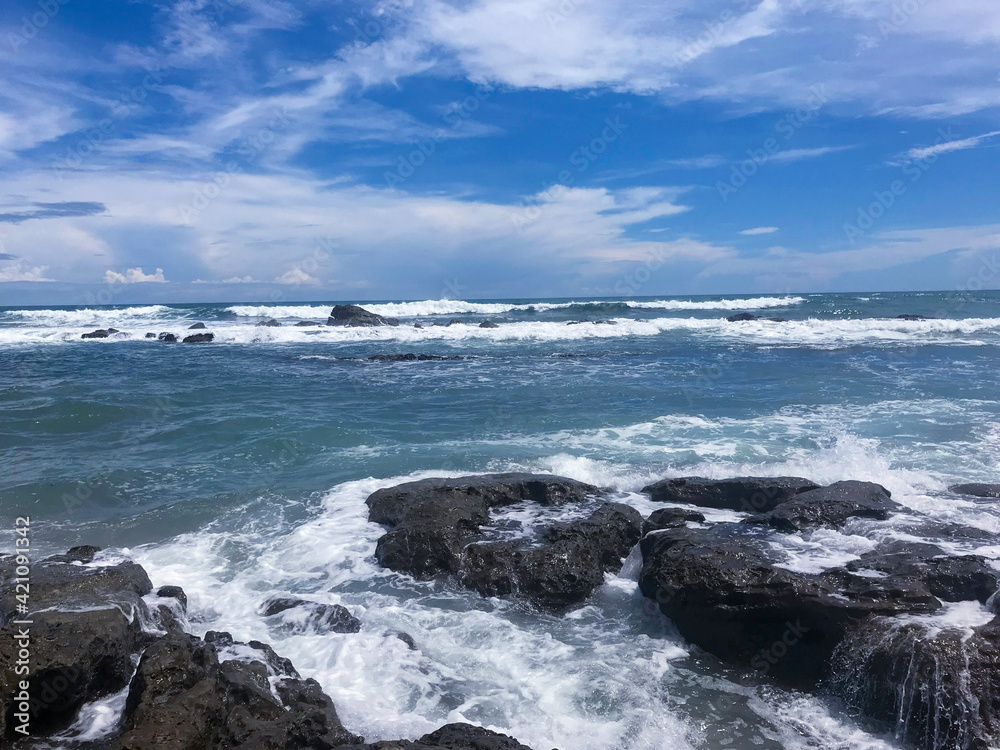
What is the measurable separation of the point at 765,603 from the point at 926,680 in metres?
1.22

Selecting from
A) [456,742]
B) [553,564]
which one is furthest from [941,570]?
[456,742]

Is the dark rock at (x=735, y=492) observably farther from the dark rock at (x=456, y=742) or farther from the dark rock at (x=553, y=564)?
the dark rock at (x=456, y=742)

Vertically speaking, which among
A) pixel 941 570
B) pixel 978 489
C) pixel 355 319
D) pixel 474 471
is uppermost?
pixel 355 319

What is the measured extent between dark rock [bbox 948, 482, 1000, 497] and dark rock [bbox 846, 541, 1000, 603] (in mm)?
3148

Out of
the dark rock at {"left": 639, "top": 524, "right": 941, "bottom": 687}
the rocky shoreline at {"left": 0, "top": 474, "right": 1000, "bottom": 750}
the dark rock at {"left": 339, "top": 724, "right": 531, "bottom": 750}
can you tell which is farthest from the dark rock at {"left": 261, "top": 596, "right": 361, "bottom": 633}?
the dark rock at {"left": 639, "top": 524, "right": 941, "bottom": 687}

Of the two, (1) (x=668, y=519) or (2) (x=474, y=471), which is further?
(2) (x=474, y=471)

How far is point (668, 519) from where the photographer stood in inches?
289

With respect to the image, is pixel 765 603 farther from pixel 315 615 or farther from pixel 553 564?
pixel 315 615

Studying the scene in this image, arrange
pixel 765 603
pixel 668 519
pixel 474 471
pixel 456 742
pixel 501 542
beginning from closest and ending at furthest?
1. pixel 456 742
2. pixel 765 603
3. pixel 501 542
4. pixel 668 519
5. pixel 474 471

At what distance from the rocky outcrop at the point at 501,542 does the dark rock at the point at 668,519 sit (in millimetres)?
135

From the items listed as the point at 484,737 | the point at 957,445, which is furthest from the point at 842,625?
the point at 957,445

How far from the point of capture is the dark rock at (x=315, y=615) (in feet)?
19.4

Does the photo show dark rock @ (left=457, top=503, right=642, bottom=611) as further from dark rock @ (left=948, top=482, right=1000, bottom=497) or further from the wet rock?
dark rock @ (left=948, top=482, right=1000, bottom=497)

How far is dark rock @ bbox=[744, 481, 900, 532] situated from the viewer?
23.0ft
